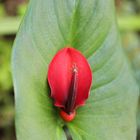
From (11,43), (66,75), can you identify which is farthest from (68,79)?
(11,43)

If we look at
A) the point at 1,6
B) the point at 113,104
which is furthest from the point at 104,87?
the point at 1,6

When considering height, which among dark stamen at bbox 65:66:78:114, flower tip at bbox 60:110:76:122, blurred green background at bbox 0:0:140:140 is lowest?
blurred green background at bbox 0:0:140:140

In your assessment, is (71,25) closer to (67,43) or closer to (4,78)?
(67,43)

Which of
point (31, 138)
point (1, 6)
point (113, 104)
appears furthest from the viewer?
point (1, 6)

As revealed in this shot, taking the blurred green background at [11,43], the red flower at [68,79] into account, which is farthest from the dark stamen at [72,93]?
the blurred green background at [11,43]

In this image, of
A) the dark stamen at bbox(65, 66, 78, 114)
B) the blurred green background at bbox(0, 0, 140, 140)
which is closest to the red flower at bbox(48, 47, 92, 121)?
the dark stamen at bbox(65, 66, 78, 114)

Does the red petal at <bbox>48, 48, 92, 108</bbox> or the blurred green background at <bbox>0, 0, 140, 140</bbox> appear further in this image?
the blurred green background at <bbox>0, 0, 140, 140</bbox>

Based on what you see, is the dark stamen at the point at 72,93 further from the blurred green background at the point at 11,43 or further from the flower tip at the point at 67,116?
the blurred green background at the point at 11,43

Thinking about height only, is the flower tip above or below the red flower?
below

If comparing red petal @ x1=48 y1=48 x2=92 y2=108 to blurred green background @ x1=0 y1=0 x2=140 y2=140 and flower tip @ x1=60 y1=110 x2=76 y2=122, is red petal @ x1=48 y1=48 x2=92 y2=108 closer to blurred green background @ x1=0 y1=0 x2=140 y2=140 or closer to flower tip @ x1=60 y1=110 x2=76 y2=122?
flower tip @ x1=60 y1=110 x2=76 y2=122
